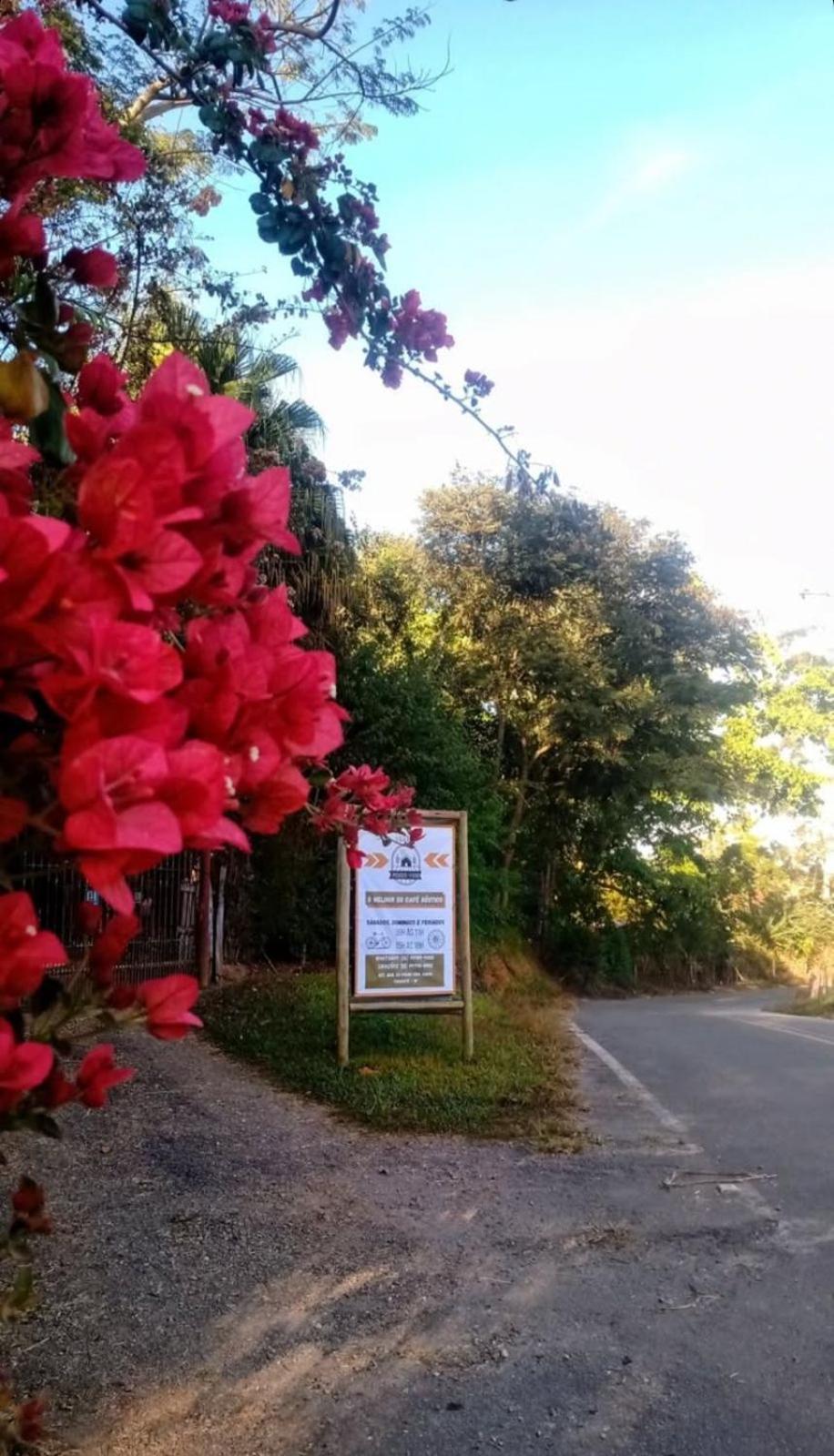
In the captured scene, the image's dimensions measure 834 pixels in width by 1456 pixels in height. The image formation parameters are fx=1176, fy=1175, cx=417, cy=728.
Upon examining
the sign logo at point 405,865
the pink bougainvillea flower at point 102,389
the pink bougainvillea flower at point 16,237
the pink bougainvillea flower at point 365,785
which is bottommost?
the pink bougainvillea flower at point 365,785

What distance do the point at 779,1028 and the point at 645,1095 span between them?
6.84 m

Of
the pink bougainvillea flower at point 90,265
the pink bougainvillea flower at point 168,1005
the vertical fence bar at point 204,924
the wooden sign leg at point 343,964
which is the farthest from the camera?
the vertical fence bar at point 204,924

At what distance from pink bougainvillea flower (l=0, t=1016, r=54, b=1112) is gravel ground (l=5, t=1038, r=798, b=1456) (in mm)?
2588

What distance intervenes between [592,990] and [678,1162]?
1814cm

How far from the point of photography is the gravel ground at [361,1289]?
3.25 meters

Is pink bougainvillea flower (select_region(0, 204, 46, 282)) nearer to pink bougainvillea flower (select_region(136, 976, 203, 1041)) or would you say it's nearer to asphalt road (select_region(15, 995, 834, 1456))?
pink bougainvillea flower (select_region(136, 976, 203, 1041))

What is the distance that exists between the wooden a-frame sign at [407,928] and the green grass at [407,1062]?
14.9 inches

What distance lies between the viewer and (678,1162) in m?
6.12

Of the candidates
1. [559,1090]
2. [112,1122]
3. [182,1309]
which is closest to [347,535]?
[559,1090]

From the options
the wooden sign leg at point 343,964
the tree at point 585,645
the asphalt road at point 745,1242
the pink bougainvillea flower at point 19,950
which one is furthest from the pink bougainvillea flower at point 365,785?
the tree at point 585,645

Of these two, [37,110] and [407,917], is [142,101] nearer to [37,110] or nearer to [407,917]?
[407,917]

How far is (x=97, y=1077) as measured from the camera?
1237mm

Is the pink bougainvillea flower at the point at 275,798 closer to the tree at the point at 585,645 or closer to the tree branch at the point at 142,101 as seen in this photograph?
the tree branch at the point at 142,101

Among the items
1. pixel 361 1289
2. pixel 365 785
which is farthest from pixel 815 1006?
pixel 365 785
